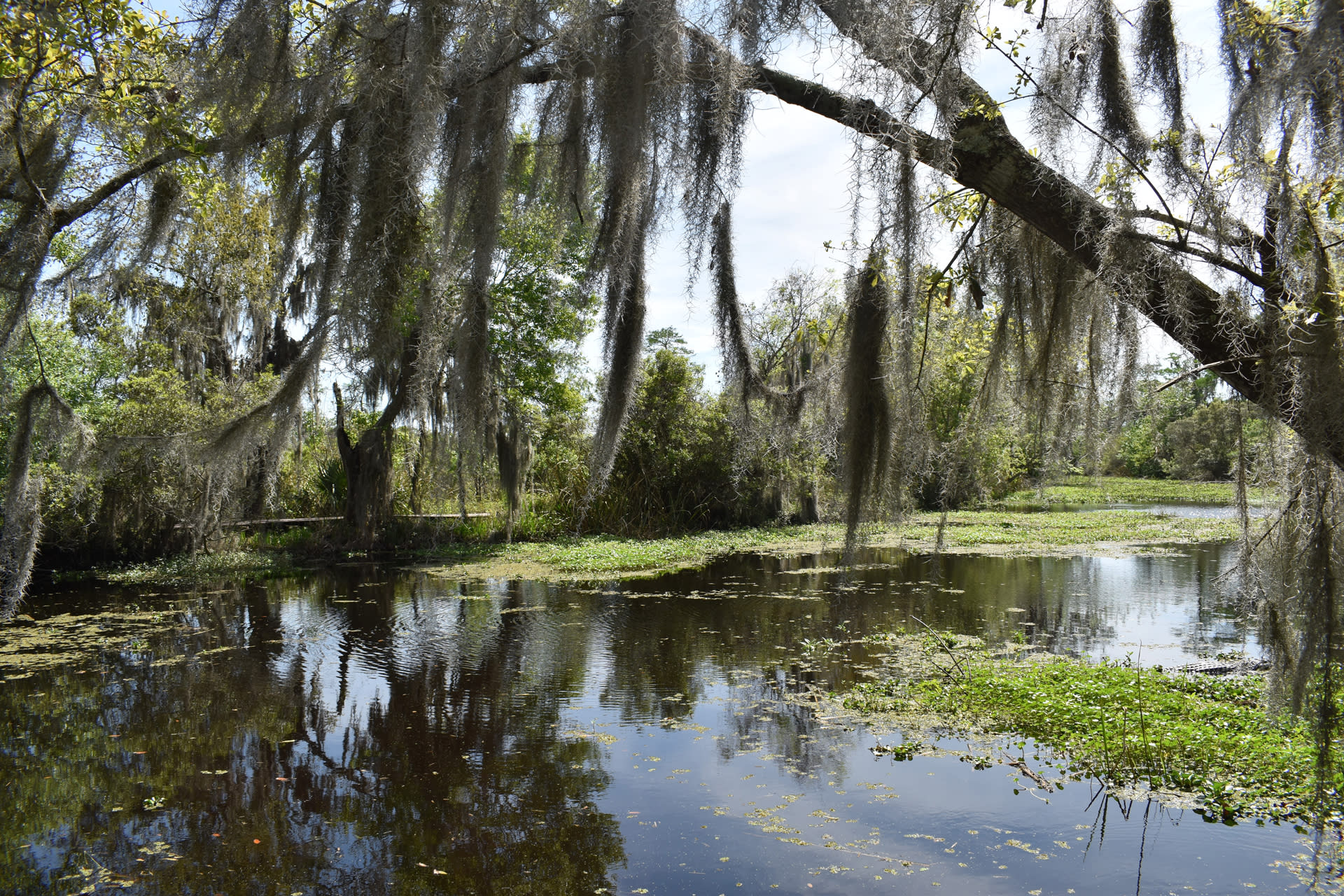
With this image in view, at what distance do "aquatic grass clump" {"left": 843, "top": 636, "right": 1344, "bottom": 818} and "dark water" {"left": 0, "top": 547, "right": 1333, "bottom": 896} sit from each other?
0.26 metres

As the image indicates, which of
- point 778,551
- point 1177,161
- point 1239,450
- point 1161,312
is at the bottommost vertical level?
point 778,551

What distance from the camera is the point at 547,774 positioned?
16.1 feet

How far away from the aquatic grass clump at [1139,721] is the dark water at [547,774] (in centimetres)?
26

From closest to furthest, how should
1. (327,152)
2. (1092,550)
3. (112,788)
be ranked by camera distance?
(327,152) < (112,788) < (1092,550)

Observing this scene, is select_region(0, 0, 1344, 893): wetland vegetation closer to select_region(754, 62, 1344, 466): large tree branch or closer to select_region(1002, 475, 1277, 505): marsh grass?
select_region(754, 62, 1344, 466): large tree branch

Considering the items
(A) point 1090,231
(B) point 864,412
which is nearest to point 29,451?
(B) point 864,412

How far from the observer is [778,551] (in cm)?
1538

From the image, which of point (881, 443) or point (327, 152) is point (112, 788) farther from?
point (881, 443)

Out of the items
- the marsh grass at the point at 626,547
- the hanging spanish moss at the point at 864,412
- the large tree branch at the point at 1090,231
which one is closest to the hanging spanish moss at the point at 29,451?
the hanging spanish moss at the point at 864,412

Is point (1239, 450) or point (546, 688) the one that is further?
point (546, 688)

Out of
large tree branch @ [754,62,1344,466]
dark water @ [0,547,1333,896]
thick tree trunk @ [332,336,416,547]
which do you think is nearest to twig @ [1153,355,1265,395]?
large tree branch @ [754,62,1344,466]

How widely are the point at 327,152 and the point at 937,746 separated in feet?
15.3

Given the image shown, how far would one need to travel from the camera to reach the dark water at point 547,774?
3779mm

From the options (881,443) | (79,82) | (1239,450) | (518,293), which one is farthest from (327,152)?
(518,293)
